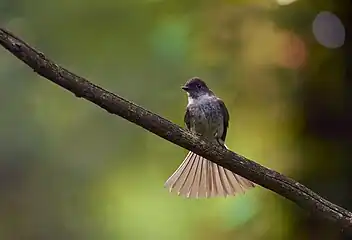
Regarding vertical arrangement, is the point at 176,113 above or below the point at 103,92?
above

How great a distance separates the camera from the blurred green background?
4.81ft

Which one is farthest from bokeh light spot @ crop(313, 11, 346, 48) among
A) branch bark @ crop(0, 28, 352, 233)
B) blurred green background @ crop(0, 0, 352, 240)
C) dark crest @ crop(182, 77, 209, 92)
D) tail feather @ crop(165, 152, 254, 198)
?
branch bark @ crop(0, 28, 352, 233)

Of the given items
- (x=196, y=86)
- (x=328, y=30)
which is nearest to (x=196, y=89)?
(x=196, y=86)

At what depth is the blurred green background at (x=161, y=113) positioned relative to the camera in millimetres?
1467

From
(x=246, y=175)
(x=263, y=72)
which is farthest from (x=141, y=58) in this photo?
(x=246, y=175)

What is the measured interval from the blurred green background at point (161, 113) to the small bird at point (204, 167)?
30 centimetres

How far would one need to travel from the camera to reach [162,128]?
2.23 feet

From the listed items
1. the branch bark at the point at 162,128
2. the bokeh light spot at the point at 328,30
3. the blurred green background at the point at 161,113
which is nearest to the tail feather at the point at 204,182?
the branch bark at the point at 162,128

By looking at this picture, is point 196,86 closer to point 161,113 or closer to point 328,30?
point 161,113

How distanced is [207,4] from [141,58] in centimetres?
21

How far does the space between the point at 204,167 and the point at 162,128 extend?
1.09 ft

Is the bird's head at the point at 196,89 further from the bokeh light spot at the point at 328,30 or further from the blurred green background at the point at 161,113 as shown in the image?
the bokeh light spot at the point at 328,30

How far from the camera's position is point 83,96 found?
2.15ft

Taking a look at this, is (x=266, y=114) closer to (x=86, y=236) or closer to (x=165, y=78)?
(x=165, y=78)
